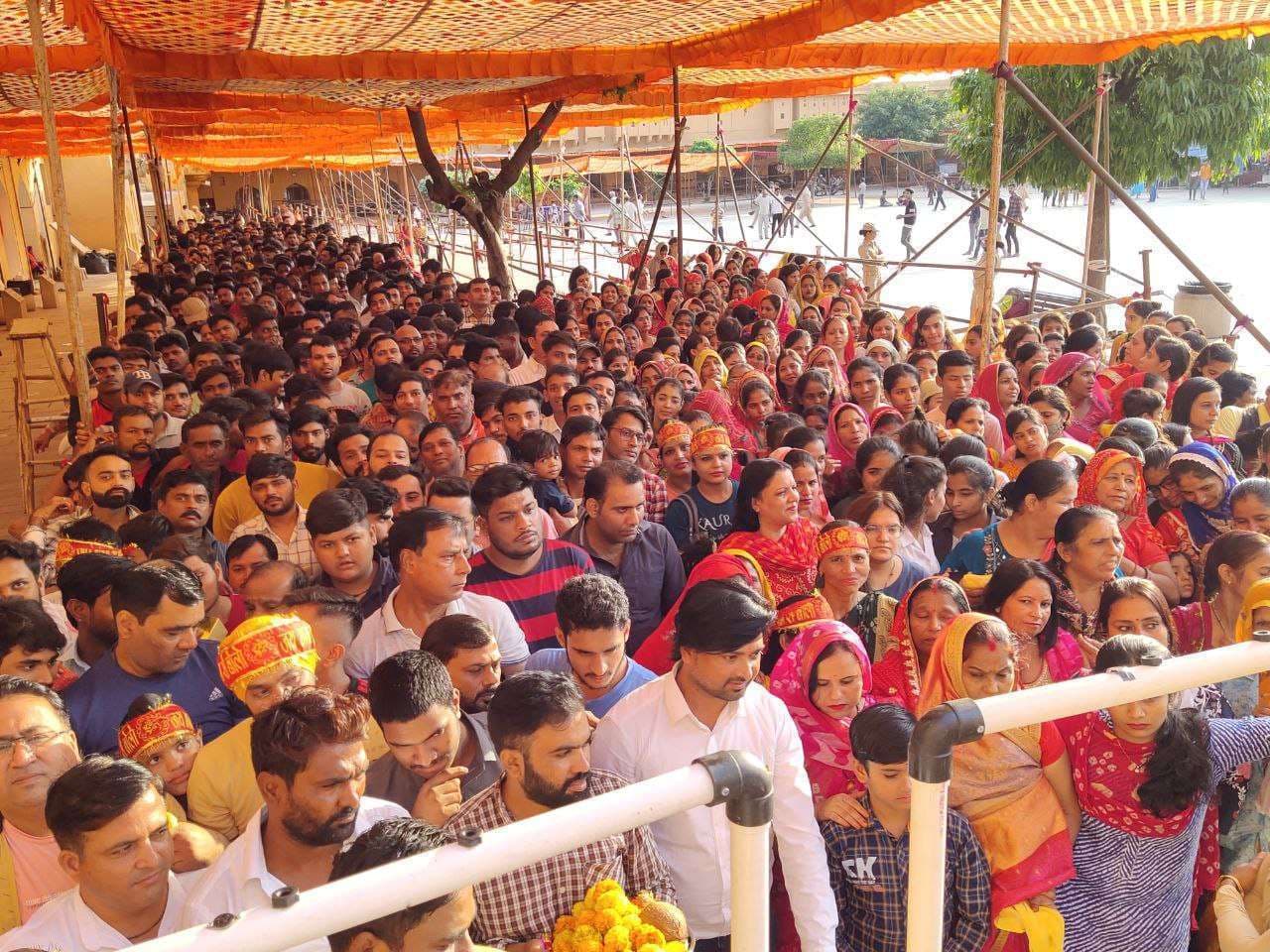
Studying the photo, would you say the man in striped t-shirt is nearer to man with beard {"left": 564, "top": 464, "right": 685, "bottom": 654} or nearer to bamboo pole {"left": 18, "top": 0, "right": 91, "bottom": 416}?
man with beard {"left": 564, "top": 464, "right": 685, "bottom": 654}

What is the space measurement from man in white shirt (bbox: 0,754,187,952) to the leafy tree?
12336 millimetres

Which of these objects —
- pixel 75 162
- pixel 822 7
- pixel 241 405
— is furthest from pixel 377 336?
pixel 75 162

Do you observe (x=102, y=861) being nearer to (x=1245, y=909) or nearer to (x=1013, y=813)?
(x=1013, y=813)

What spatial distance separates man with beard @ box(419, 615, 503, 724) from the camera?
2984 mm

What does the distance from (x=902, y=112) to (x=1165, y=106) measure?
30296 mm

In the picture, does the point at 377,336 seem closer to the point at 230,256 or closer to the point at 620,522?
the point at 620,522

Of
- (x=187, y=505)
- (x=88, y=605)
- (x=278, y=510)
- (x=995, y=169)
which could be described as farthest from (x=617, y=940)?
(x=995, y=169)

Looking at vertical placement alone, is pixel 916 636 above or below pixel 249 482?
below

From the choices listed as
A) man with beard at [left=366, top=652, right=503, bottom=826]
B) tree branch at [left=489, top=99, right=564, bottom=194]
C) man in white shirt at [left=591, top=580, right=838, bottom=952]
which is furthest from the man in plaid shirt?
tree branch at [left=489, top=99, right=564, bottom=194]

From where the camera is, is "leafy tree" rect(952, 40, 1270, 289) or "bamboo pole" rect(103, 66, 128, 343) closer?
"bamboo pole" rect(103, 66, 128, 343)

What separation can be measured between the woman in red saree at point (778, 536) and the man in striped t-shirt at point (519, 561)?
2.16ft

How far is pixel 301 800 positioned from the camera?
2303mm

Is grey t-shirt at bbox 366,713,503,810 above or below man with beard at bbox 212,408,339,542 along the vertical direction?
below

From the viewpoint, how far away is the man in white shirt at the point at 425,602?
3.48m
